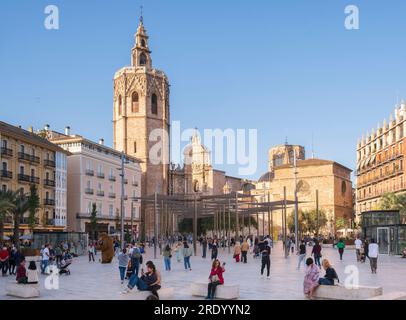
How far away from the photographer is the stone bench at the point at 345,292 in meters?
12.9

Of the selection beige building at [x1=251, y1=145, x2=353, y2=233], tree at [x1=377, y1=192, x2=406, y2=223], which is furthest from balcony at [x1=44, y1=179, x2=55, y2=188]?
beige building at [x1=251, y1=145, x2=353, y2=233]

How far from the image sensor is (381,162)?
7269cm

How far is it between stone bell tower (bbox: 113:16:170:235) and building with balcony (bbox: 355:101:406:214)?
29069 mm

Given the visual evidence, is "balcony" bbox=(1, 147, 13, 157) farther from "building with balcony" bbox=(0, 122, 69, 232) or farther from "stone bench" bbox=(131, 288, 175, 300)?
"stone bench" bbox=(131, 288, 175, 300)

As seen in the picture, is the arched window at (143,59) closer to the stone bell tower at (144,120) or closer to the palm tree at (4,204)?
the stone bell tower at (144,120)

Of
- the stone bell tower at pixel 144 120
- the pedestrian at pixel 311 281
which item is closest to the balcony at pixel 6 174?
the stone bell tower at pixel 144 120

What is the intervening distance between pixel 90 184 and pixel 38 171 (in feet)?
33.5

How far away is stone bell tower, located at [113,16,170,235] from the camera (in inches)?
3474

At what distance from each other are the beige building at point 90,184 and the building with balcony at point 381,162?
29.8m

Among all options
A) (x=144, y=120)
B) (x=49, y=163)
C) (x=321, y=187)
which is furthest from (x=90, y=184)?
(x=321, y=187)
